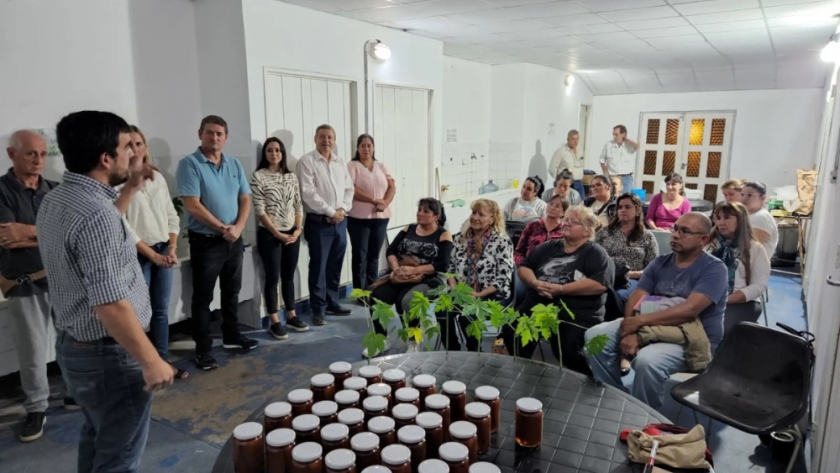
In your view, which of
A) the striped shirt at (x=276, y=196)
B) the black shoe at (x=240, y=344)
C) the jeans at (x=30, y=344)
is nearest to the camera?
the jeans at (x=30, y=344)

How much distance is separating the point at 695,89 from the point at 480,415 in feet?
29.7

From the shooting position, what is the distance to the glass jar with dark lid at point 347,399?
1.39m

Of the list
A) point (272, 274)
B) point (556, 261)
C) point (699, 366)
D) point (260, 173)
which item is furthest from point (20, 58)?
point (699, 366)

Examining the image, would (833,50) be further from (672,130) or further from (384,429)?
(384,429)

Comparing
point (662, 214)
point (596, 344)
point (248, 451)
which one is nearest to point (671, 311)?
point (596, 344)

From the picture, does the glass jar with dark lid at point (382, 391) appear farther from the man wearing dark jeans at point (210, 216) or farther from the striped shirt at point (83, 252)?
the man wearing dark jeans at point (210, 216)

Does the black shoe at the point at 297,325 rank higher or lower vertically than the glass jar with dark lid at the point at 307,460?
lower

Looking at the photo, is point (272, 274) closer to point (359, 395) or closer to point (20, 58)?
point (20, 58)

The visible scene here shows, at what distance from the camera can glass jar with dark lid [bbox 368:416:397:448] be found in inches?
48.8

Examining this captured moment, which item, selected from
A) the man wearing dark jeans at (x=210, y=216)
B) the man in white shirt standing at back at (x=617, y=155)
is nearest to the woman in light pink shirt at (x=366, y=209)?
the man wearing dark jeans at (x=210, y=216)

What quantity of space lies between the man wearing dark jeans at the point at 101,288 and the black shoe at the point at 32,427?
3.93ft

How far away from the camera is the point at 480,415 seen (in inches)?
51.9

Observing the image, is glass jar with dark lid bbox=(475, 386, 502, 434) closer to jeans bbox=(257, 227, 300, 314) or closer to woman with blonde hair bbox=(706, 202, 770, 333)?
woman with blonde hair bbox=(706, 202, 770, 333)

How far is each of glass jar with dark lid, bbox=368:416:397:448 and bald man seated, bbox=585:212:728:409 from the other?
1599 millimetres
